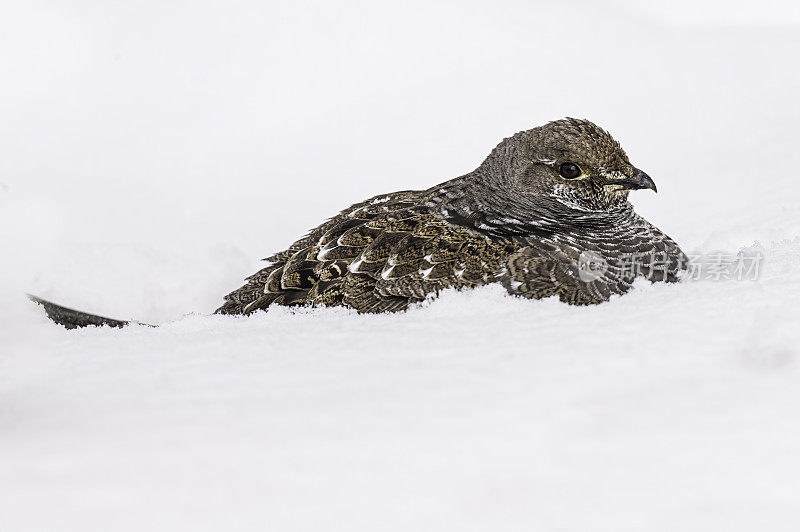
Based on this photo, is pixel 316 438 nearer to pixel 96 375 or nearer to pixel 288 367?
pixel 288 367

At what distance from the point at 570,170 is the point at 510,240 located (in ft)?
1.90

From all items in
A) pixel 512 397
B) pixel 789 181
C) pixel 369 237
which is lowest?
pixel 512 397

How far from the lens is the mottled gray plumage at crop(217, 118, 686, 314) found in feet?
16.0

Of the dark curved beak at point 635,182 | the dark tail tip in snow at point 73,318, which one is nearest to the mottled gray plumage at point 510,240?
the dark curved beak at point 635,182

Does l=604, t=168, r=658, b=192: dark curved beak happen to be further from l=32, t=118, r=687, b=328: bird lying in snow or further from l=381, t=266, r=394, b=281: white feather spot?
l=381, t=266, r=394, b=281: white feather spot

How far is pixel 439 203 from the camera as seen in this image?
213 inches

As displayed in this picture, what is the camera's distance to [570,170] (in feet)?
17.1

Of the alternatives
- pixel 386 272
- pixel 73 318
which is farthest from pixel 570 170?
pixel 73 318

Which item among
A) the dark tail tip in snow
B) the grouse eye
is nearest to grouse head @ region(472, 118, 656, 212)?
the grouse eye

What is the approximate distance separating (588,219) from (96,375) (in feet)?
9.59

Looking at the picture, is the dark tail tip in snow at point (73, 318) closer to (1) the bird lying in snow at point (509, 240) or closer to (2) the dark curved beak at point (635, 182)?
(1) the bird lying in snow at point (509, 240)

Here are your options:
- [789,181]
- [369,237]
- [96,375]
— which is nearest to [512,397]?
[96,375]

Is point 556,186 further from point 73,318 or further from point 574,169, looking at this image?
point 73,318

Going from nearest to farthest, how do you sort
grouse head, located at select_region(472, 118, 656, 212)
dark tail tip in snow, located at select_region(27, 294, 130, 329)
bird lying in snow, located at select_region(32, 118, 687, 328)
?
bird lying in snow, located at select_region(32, 118, 687, 328)
grouse head, located at select_region(472, 118, 656, 212)
dark tail tip in snow, located at select_region(27, 294, 130, 329)
